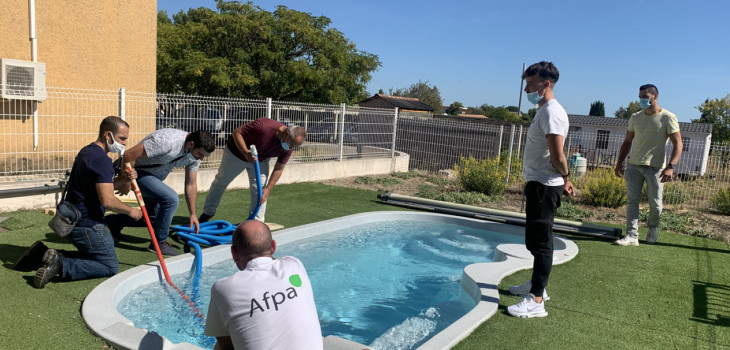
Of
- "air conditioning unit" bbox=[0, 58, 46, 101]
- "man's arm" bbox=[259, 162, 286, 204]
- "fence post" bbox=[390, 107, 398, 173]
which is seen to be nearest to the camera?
"man's arm" bbox=[259, 162, 286, 204]

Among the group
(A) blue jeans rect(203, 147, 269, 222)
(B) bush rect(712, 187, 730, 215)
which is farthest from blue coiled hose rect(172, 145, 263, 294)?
(B) bush rect(712, 187, 730, 215)

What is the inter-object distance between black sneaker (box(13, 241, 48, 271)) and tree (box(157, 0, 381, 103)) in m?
14.3

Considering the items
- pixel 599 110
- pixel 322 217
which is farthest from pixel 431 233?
pixel 599 110

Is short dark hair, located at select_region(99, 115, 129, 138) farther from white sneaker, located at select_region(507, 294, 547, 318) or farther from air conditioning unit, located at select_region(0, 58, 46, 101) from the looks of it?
air conditioning unit, located at select_region(0, 58, 46, 101)

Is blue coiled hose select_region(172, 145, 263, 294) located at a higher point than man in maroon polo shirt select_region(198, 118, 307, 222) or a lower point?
lower

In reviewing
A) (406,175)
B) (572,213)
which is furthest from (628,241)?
(406,175)

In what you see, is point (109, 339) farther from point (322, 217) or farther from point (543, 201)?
point (322, 217)

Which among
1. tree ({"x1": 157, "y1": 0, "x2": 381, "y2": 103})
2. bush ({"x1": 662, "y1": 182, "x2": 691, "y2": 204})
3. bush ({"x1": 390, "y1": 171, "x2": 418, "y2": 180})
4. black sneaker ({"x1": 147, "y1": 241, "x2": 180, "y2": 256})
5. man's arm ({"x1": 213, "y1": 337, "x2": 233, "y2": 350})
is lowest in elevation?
bush ({"x1": 390, "y1": 171, "x2": 418, "y2": 180})

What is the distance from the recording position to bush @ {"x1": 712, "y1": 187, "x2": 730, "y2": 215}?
1004 cm

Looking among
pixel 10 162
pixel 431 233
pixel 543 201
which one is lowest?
pixel 431 233

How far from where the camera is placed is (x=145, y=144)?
5039 mm

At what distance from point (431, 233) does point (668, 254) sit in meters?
3.29

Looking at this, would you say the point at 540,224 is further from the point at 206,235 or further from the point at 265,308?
the point at 206,235

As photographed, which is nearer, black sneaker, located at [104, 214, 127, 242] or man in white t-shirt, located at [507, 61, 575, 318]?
man in white t-shirt, located at [507, 61, 575, 318]
